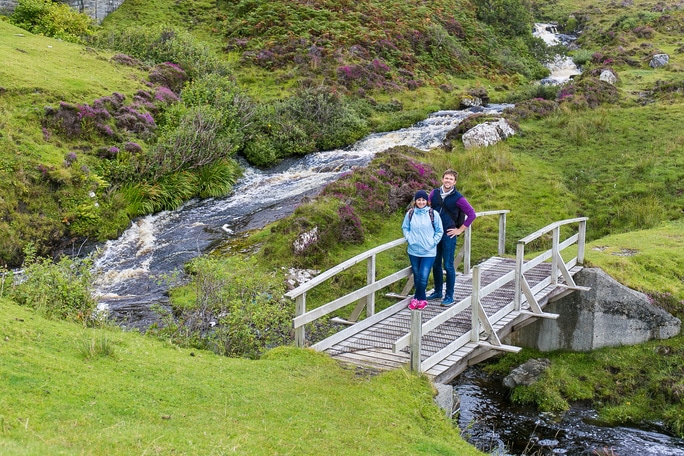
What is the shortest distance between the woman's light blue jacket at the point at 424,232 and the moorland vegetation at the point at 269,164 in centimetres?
306

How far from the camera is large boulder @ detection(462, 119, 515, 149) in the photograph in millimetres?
27922

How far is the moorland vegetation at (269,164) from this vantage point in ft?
29.8

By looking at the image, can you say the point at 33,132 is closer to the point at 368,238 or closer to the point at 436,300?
the point at 368,238

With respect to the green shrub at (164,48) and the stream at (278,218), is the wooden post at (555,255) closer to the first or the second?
the stream at (278,218)

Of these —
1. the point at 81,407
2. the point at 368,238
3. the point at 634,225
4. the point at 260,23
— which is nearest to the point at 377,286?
the point at 81,407

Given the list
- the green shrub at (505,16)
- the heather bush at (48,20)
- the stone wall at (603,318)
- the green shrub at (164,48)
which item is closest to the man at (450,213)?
the stone wall at (603,318)

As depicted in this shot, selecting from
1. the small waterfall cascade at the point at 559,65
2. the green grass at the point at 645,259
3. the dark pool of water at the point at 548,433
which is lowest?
the dark pool of water at the point at 548,433

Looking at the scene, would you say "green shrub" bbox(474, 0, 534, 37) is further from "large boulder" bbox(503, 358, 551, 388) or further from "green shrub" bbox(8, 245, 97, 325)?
"green shrub" bbox(8, 245, 97, 325)

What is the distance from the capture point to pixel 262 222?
22797mm

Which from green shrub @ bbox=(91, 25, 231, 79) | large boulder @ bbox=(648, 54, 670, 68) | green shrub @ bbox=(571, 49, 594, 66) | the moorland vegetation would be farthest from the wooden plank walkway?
green shrub @ bbox=(571, 49, 594, 66)

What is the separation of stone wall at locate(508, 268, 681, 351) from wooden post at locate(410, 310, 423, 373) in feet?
24.1

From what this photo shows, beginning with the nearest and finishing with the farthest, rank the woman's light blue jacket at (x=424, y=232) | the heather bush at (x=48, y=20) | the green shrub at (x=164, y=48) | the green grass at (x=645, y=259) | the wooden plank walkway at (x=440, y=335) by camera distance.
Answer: the wooden plank walkway at (x=440, y=335) < the woman's light blue jacket at (x=424, y=232) < the green grass at (x=645, y=259) < the green shrub at (x=164, y=48) < the heather bush at (x=48, y=20)

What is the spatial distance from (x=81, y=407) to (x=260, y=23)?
4424 centimetres

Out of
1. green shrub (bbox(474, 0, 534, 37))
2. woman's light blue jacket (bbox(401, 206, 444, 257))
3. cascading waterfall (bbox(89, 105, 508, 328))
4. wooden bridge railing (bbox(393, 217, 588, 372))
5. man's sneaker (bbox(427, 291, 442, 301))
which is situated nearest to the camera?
wooden bridge railing (bbox(393, 217, 588, 372))
